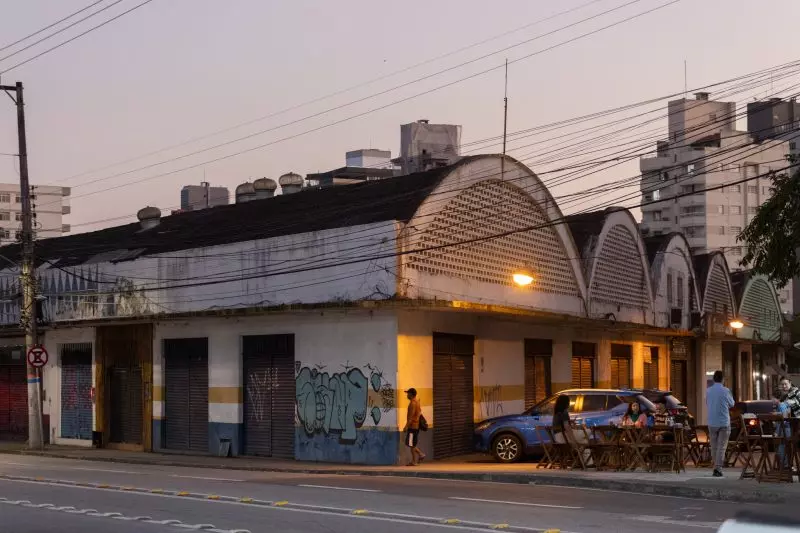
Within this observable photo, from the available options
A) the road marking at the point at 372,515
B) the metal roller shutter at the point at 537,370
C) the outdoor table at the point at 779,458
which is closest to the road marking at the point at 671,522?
the road marking at the point at 372,515

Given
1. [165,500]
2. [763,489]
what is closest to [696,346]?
[763,489]

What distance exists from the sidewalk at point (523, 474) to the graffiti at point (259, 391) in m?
1.21

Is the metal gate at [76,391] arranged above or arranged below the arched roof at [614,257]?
below

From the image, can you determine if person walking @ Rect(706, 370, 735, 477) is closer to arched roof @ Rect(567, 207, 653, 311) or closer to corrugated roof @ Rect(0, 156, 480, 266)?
corrugated roof @ Rect(0, 156, 480, 266)

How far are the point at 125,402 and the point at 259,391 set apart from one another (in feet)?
22.2

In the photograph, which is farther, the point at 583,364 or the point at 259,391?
the point at 583,364

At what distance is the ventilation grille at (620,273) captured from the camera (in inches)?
1435

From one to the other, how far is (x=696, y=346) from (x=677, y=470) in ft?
87.8

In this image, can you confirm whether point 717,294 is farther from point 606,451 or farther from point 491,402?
point 606,451

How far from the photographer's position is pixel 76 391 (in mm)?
36031

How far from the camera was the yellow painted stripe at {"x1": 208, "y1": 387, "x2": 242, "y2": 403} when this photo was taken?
30.0 m

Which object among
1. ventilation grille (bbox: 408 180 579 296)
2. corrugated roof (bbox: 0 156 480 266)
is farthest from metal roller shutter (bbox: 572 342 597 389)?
corrugated roof (bbox: 0 156 480 266)

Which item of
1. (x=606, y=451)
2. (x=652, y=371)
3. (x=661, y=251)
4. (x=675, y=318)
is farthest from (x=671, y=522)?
(x=652, y=371)

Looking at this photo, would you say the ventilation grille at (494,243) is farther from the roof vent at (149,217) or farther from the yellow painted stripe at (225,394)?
the roof vent at (149,217)
